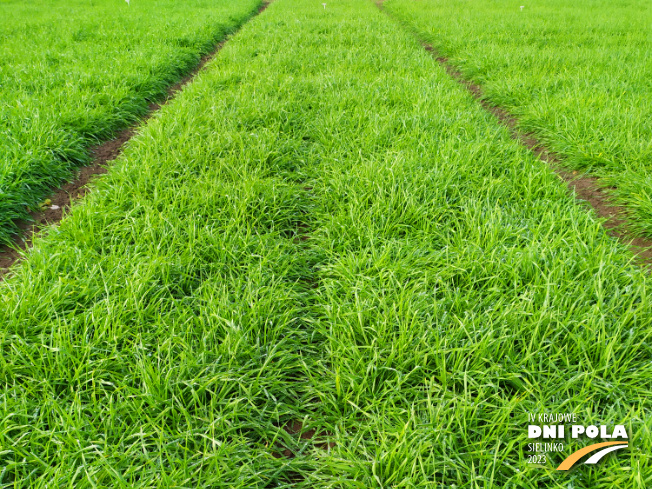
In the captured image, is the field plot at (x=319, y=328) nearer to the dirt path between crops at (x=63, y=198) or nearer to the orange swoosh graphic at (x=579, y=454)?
the orange swoosh graphic at (x=579, y=454)

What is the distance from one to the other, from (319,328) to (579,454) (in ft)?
3.74

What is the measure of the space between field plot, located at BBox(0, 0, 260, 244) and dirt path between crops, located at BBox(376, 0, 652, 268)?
4.07 metres

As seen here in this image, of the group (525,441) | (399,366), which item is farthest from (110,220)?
(525,441)

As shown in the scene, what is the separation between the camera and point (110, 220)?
250cm

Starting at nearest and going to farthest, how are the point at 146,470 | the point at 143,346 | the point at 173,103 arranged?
1. the point at 146,470
2. the point at 143,346
3. the point at 173,103

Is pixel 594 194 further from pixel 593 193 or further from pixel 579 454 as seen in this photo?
pixel 579 454

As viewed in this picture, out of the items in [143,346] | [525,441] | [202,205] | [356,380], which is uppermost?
[202,205]

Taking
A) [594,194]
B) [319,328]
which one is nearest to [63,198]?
[319,328]

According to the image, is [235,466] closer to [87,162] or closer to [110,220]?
[110,220]

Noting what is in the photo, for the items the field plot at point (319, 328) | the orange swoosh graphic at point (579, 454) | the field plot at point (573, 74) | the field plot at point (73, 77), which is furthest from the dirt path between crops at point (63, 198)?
the field plot at point (573, 74)

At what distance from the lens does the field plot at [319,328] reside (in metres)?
1.37

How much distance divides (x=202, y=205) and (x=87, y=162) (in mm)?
1730

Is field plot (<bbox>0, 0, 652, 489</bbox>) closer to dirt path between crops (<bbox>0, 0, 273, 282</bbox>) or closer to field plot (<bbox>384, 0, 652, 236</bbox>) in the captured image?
dirt path between crops (<bbox>0, 0, 273, 282</bbox>)

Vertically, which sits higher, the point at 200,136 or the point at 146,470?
the point at 200,136
